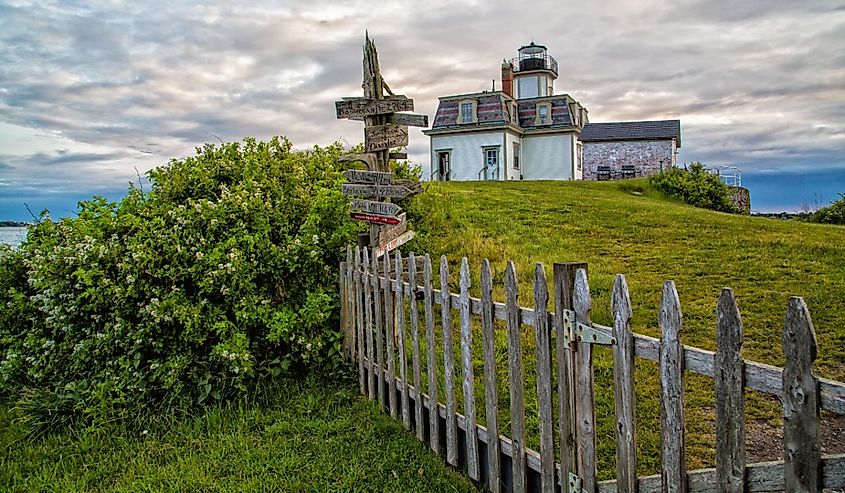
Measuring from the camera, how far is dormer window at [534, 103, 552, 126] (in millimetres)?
34469

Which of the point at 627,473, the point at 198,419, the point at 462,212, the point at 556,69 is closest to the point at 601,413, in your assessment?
the point at 627,473

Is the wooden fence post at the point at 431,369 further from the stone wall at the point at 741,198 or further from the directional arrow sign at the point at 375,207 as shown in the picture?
the stone wall at the point at 741,198

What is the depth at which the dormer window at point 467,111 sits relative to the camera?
108 ft

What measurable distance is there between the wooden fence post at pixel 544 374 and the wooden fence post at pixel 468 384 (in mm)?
731

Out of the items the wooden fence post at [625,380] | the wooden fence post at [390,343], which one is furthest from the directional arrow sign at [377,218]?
the wooden fence post at [625,380]

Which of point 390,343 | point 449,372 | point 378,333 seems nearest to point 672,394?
point 449,372

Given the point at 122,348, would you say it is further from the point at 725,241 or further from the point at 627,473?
the point at 725,241

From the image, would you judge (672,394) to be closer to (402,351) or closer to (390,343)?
(402,351)

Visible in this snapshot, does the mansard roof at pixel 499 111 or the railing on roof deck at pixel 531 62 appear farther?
the railing on roof deck at pixel 531 62

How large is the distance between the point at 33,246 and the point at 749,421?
7.47 m

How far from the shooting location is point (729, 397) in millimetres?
2521

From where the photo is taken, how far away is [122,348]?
6.25 m

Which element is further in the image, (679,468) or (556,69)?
(556,69)

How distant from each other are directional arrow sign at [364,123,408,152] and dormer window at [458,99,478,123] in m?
27.0
